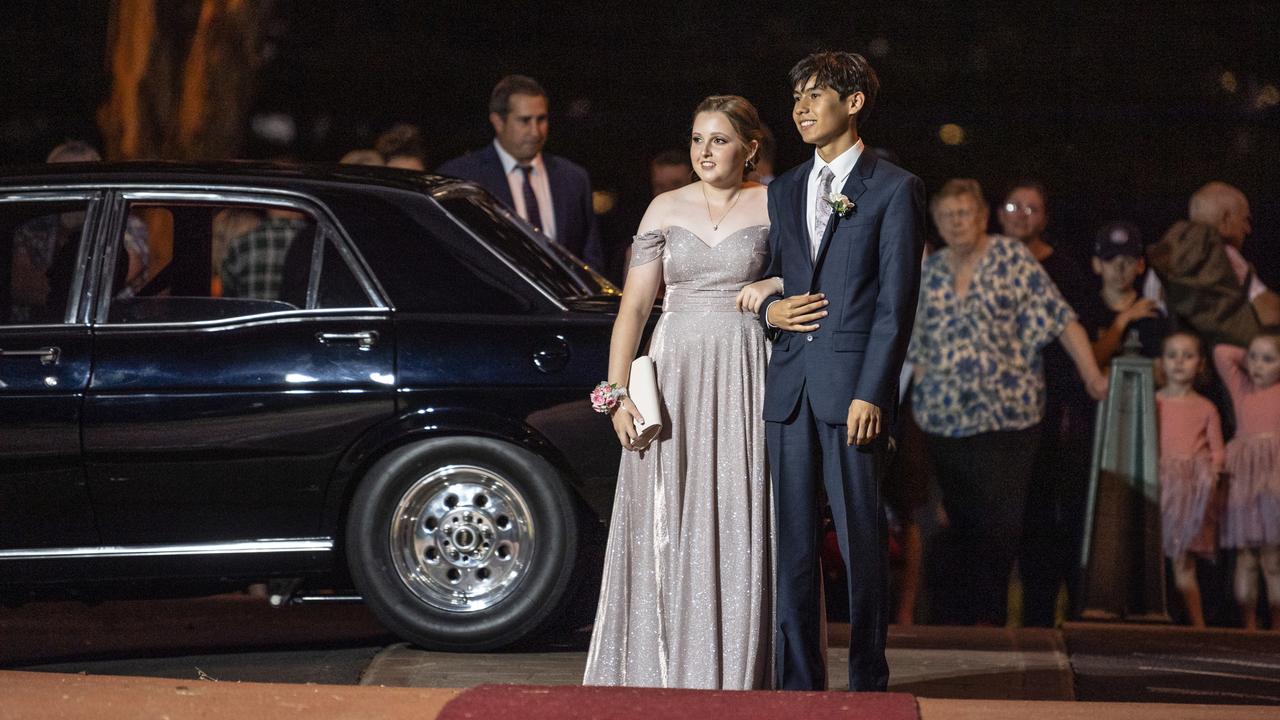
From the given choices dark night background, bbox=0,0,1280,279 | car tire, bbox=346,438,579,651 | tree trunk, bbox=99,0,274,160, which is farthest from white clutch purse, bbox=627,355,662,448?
dark night background, bbox=0,0,1280,279

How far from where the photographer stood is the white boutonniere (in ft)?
18.5

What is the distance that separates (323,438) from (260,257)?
3.65 feet

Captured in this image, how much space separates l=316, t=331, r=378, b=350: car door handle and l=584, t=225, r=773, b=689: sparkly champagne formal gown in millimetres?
1352

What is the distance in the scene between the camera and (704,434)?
6.07 metres

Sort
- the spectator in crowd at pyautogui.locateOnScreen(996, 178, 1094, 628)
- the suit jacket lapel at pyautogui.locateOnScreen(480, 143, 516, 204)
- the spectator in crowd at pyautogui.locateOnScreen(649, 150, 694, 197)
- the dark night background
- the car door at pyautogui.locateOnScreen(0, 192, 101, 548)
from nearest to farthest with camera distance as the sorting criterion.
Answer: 1. the car door at pyautogui.locateOnScreen(0, 192, 101, 548)
2. the spectator in crowd at pyautogui.locateOnScreen(996, 178, 1094, 628)
3. the suit jacket lapel at pyautogui.locateOnScreen(480, 143, 516, 204)
4. the spectator in crowd at pyautogui.locateOnScreen(649, 150, 694, 197)
5. the dark night background

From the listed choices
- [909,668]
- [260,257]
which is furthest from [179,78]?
[909,668]

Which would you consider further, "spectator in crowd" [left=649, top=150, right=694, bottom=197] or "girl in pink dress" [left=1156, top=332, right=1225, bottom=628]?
"spectator in crowd" [left=649, top=150, right=694, bottom=197]

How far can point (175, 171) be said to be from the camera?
7.40 m

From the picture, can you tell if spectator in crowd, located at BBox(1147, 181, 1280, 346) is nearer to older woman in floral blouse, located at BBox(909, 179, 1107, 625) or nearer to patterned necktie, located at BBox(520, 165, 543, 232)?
older woman in floral blouse, located at BBox(909, 179, 1107, 625)

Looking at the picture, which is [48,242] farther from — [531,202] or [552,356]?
[531,202]

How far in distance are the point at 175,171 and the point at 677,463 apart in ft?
8.15

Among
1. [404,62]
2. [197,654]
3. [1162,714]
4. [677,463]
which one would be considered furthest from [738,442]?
[404,62]

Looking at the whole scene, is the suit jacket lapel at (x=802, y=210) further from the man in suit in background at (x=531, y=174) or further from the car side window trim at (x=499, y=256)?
the man in suit in background at (x=531, y=174)

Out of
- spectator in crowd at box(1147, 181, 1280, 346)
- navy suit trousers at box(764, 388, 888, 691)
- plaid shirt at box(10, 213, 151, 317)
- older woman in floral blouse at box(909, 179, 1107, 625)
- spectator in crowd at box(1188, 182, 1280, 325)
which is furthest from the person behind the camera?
spectator in crowd at box(1188, 182, 1280, 325)
